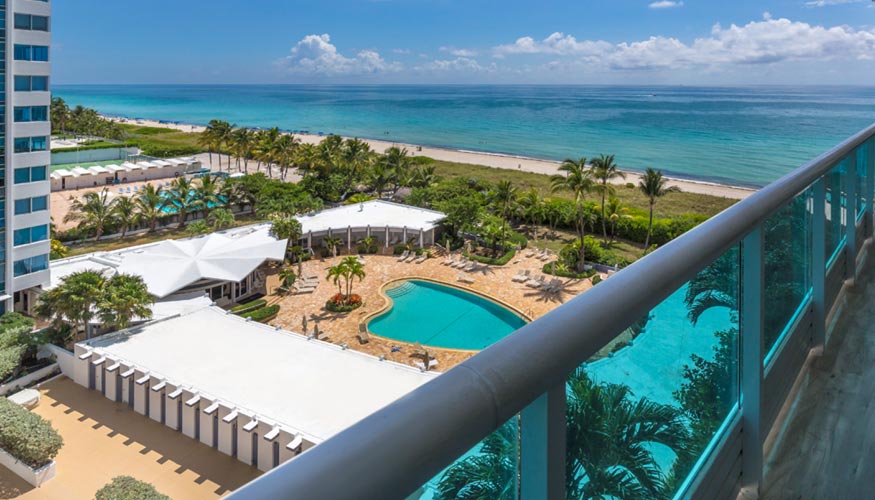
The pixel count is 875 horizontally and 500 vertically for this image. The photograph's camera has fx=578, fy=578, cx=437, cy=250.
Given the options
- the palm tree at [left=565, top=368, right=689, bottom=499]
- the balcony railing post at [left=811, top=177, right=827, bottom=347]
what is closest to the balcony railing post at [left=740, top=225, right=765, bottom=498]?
the palm tree at [left=565, top=368, right=689, bottom=499]

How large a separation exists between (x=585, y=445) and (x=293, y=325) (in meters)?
16.1

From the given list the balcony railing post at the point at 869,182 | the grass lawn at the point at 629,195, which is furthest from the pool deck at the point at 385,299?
the grass lawn at the point at 629,195

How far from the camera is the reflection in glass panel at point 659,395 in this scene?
947mm

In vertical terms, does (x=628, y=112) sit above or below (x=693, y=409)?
→ above

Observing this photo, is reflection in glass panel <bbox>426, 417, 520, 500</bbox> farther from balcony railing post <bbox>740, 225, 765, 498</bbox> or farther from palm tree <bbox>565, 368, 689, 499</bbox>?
balcony railing post <bbox>740, 225, 765, 498</bbox>

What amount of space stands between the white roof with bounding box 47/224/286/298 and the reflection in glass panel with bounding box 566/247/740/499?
56.0ft

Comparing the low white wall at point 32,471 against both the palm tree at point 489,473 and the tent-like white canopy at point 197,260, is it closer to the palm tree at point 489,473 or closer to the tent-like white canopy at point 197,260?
the tent-like white canopy at point 197,260

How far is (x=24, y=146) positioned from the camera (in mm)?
16250

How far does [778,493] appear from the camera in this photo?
174cm

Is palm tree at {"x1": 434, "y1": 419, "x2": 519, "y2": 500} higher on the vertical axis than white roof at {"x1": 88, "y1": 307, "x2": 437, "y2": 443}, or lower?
higher

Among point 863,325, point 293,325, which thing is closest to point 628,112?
point 293,325

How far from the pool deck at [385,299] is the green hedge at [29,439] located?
677 cm

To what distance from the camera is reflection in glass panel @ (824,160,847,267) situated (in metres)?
2.57

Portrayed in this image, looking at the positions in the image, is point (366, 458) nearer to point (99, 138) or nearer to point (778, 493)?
→ point (778, 493)
